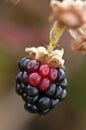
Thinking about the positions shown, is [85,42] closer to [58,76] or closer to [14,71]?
[58,76]

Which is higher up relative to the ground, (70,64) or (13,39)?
(13,39)

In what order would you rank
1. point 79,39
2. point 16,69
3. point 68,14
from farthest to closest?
point 16,69 → point 79,39 → point 68,14

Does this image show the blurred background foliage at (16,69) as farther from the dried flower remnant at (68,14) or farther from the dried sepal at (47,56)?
the dried flower remnant at (68,14)

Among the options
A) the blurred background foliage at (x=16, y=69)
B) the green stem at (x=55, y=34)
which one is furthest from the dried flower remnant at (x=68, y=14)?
the blurred background foliage at (x=16, y=69)

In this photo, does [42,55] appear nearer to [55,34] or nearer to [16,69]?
[55,34]

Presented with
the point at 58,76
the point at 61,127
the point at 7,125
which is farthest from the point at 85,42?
the point at 61,127

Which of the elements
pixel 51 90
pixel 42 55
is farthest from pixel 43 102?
pixel 42 55

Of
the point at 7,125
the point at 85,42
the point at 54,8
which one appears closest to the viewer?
the point at 54,8
